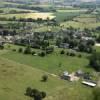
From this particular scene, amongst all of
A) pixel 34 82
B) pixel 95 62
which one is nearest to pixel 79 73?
pixel 95 62

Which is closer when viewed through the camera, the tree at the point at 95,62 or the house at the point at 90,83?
the house at the point at 90,83

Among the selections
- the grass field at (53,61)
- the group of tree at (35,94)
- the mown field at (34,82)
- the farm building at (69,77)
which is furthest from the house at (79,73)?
the group of tree at (35,94)

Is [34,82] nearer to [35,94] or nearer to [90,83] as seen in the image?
[35,94]

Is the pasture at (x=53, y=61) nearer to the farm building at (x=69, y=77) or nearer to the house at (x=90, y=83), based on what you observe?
the farm building at (x=69, y=77)

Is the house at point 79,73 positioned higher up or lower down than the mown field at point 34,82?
lower down

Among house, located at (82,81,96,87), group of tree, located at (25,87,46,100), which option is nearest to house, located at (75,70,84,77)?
house, located at (82,81,96,87)

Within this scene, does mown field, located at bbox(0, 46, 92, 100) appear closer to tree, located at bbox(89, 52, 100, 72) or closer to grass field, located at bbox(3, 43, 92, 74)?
grass field, located at bbox(3, 43, 92, 74)
